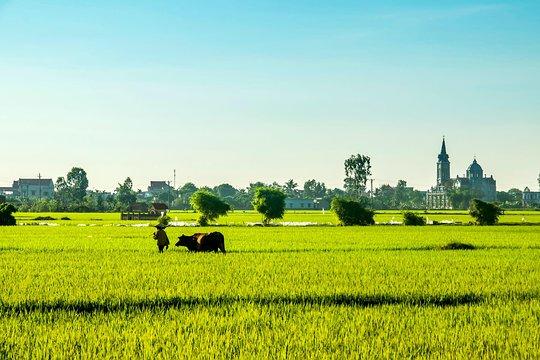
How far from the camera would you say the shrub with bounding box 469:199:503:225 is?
5572 cm

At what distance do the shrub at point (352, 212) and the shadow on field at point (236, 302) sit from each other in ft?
141

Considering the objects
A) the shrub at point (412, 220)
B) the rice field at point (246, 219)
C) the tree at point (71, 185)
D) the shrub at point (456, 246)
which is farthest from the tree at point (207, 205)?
the tree at point (71, 185)


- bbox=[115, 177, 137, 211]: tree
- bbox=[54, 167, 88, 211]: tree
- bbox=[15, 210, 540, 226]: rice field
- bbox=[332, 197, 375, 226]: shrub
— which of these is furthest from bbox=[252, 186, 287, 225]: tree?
bbox=[54, 167, 88, 211]: tree

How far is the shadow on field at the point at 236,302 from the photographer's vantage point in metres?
11.4

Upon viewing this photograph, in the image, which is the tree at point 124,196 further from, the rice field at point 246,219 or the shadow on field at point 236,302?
the shadow on field at point 236,302

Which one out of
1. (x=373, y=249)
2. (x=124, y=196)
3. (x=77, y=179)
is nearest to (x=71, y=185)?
(x=77, y=179)

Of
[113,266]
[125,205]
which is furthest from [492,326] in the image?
[125,205]

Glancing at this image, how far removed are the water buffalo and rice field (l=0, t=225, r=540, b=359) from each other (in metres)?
2.85

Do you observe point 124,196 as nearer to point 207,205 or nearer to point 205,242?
point 207,205

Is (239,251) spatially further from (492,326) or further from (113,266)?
(492,326)

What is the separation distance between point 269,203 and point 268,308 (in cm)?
4745

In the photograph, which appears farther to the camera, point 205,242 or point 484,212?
point 484,212

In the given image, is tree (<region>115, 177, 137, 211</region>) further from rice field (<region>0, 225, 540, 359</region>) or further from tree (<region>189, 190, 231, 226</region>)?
rice field (<region>0, 225, 540, 359</region>)

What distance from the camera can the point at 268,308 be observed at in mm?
11359
